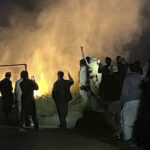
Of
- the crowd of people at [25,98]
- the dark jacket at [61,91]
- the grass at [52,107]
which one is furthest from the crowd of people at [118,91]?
the grass at [52,107]

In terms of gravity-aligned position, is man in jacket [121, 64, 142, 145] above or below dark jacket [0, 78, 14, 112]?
below

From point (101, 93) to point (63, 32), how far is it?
11.0m

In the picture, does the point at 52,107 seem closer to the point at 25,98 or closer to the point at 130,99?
the point at 25,98

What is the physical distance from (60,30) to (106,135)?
41.5 feet

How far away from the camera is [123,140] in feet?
35.7

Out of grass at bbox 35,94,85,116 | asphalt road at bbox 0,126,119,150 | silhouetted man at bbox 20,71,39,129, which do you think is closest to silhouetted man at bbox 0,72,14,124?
silhouetted man at bbox 20,71,39,129

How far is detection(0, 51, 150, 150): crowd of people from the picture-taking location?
33.9ft

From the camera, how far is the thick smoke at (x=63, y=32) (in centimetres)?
2352

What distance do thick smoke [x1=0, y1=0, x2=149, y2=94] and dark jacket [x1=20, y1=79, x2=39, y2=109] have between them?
10.1 meters

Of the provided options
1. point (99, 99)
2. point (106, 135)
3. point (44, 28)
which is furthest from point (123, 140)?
point (44, 28)

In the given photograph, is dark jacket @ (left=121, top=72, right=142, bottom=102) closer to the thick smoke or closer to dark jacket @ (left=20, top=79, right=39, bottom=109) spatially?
dark jacket @ (left=20, top=79, right=39, bottom=109)

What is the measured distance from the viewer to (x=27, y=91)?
13.4 meters

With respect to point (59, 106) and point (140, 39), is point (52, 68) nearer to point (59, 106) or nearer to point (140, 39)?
point (140, 39)

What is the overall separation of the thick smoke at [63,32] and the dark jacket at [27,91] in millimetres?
10145
